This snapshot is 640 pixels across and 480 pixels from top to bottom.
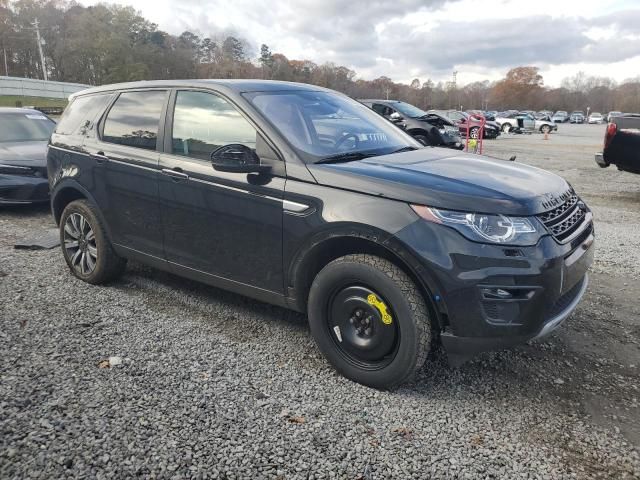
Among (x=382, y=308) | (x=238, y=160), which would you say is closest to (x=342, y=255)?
(x=382, y=308)

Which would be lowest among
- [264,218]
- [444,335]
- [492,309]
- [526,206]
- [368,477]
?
[368,477]

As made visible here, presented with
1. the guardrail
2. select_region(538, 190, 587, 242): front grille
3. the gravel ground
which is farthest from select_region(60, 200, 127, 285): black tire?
the guardrail

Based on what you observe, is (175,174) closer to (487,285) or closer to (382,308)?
(382,308)

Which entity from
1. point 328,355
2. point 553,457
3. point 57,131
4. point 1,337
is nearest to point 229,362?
point 328,355

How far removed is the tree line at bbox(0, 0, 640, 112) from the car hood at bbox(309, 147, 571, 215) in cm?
5703

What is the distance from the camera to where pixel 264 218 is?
10.6 ft

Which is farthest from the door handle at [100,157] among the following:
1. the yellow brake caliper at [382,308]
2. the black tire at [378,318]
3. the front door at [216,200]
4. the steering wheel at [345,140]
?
the yellow brake caliper at [382,308]

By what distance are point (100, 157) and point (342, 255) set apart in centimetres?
240

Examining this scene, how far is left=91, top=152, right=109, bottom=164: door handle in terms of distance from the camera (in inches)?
165

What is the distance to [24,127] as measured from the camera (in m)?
8.36

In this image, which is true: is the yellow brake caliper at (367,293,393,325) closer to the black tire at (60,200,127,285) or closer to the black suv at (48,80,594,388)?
the black suv at (48,80,594,388)

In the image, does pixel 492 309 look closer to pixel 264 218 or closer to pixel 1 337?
pixel 264 218

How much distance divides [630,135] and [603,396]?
7365mm

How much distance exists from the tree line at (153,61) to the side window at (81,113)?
55.3 meters
